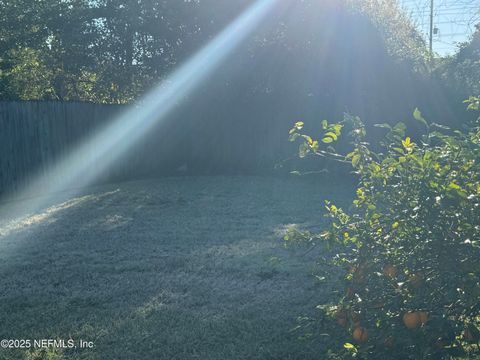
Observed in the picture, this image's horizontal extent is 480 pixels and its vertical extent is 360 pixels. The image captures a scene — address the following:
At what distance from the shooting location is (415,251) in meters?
2.87

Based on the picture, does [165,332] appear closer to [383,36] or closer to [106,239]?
[106,239]

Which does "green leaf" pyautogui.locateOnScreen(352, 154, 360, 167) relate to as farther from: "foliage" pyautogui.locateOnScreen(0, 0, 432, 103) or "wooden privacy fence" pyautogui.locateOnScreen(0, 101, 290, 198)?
"foliage" pyautogui.locateOnScreen(0, 0, 432, 103)

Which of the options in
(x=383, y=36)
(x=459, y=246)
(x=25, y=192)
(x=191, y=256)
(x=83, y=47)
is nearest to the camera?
(x=459, y=246)

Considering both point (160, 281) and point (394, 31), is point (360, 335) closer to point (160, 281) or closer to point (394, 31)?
point (160, 281)

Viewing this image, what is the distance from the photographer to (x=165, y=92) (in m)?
13.9

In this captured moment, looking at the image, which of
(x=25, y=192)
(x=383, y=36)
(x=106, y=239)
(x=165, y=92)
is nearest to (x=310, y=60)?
(x=383, y=36)

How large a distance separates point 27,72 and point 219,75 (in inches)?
293

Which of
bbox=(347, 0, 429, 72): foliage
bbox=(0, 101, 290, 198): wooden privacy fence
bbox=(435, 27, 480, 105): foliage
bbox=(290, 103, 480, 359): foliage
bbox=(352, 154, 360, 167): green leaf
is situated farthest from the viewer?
bbox=(347, 0, 429, 72): foliage

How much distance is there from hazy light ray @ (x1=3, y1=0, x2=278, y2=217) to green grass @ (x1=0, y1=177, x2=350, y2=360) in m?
2.58

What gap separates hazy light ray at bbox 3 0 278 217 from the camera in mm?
11461

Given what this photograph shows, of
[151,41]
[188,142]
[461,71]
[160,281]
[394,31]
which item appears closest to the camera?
[160,281]

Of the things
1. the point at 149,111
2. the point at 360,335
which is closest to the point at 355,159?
the point at 360,335

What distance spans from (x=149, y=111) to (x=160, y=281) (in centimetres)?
890

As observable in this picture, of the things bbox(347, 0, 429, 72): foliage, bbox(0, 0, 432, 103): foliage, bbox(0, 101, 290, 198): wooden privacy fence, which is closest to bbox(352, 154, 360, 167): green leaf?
bbox(0, 101, 290, 198): wooden privacy fence
